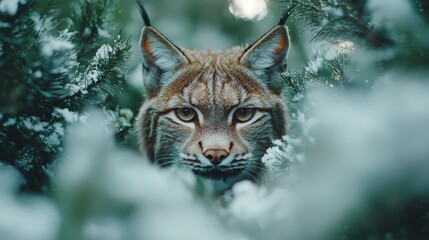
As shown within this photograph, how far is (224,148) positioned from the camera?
5.60ft

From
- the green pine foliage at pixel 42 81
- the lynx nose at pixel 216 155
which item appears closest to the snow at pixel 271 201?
the green pine foliage at pixel 42 81

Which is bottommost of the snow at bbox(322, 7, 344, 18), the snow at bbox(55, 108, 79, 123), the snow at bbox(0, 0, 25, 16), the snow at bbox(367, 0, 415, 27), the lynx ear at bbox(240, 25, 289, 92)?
the snow at bbox(55, 108, 79, 123)

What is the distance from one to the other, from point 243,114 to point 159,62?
0.45 metres

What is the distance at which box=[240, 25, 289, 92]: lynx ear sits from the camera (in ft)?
6.26

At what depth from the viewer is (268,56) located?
1.97m

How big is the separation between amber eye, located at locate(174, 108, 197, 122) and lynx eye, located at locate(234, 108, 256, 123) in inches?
6.6

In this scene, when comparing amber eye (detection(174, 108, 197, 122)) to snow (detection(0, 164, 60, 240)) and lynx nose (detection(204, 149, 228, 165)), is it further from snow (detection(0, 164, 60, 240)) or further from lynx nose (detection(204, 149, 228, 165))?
snow (detection(0, 164, 60, 240))

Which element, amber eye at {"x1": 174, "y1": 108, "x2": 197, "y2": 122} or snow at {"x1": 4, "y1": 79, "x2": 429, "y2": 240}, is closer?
snow at {"x1": 4, "y1": 79, "x2": 429, "y2": 240}

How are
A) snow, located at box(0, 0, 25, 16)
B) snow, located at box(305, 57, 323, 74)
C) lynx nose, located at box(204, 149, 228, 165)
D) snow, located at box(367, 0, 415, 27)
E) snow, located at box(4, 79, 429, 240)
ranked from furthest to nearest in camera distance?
1. lynx nose, located at box(204, 149, 228, 165)
2. snow, located at box(305, 57, 323, 74)
3. snow, located at box(0, 0, 25, 16)
4. snow, located at box(367, 0, 415, 27)
5. snow, located at box(4, 79, 429, 240)

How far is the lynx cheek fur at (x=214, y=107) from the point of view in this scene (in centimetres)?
175

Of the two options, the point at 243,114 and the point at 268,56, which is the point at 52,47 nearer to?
the point at 243,114

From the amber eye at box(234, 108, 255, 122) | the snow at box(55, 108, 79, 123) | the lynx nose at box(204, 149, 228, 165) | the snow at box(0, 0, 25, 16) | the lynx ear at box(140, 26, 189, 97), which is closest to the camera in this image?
the snow at box(0, 0, 25, 16)

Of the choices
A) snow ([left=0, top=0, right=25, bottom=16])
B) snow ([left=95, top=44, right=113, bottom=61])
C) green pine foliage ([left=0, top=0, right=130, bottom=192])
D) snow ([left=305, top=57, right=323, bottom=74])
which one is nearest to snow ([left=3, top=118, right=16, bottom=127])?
green pine foliage ([left=0, top=0, right=130, bottom=192])

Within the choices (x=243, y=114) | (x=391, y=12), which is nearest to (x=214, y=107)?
(x=243, y=114)
